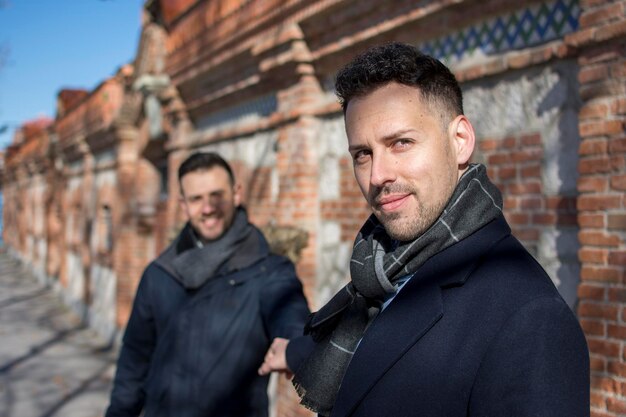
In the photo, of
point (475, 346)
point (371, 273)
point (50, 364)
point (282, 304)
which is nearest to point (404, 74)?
point (371, 273)

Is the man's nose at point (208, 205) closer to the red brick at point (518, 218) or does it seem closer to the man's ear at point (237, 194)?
the man's ear at point (237, 194)

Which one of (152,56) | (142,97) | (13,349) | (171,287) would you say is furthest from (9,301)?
(171,287)

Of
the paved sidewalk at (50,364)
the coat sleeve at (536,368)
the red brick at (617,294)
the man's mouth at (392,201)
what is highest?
the man's mouth at (392,201)

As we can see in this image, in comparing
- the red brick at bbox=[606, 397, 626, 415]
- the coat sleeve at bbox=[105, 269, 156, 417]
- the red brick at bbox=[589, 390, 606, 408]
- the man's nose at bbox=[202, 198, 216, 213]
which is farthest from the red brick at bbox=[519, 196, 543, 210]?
the coat sleeve at bbox=[105, 269, 156, 417]

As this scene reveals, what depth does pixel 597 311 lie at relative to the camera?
8.92 ft

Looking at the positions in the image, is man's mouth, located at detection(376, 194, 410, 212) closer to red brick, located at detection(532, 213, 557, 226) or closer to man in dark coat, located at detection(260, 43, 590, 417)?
man in dark coat, located at detection(260, 43, 590, 417)

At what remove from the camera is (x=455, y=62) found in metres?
3.83

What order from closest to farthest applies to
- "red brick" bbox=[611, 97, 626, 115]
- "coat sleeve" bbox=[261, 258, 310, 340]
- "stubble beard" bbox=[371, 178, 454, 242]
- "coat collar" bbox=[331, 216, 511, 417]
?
"coat collar" bbox=[331, 216, 511, 417] → "stubble beard" bbox=[371, 178, 454, 242] → "coat sleeve" bbox=[261, 258, 310, 340] → "red brick" bbox=[611, 97, 626, 115]

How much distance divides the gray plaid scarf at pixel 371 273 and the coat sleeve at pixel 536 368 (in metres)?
0.28

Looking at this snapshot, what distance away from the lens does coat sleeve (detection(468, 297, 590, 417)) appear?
1.09 metres

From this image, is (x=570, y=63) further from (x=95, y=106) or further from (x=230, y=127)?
(x=95, y=106)

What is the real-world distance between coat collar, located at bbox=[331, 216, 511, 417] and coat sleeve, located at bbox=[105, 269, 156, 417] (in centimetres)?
182

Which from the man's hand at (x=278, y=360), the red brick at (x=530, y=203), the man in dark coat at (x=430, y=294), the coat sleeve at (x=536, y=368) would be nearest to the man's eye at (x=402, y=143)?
the man in dark coat at (x=430, y=294)

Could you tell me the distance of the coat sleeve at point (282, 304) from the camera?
8.30 ft
